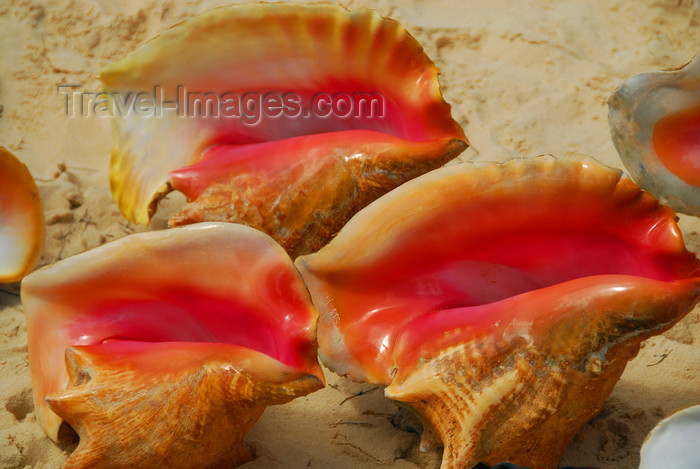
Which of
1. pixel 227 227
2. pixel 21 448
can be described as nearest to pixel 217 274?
pixel 227 227

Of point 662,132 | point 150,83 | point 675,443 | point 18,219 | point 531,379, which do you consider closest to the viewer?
point 675,443

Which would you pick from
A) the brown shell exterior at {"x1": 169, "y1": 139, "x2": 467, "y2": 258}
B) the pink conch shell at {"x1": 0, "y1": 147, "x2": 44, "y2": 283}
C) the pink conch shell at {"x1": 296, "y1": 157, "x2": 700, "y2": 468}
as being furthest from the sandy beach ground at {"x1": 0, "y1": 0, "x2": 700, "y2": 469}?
the brown shell exterior at {"x1": 169, "y1": 139, "x2": 467, "y2": 258}

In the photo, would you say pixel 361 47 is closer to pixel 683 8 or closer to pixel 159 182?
pixel 159 182

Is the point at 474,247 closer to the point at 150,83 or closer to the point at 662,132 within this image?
the point at 662,132

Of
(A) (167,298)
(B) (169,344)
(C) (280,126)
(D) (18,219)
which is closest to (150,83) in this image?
(C) (280,126)

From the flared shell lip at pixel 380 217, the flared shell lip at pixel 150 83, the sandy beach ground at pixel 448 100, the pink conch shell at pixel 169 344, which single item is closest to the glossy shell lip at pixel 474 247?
the flared shell lip at pixel 380 217

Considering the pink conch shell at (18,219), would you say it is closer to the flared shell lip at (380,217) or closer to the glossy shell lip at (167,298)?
the glossy shell lip at (167,298)
